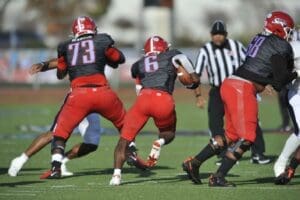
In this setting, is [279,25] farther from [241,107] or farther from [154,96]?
[154,96]

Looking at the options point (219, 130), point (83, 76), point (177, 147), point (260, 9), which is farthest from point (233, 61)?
point (260, 9)

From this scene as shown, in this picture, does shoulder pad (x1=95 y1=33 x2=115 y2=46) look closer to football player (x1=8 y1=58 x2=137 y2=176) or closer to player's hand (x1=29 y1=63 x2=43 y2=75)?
football player (x1=8 y1=58 x2=137 y2=176)

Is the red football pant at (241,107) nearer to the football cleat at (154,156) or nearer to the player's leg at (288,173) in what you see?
the player's leg at (288,173)

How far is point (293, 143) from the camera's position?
10.3 meters

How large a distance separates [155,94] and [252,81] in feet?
3.86

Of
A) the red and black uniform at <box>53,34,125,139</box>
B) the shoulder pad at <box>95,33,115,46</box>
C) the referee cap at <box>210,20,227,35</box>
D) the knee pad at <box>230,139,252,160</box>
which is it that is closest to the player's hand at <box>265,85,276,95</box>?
the knee pad at <box>230,139,252,160</box>

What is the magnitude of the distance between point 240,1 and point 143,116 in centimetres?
4536

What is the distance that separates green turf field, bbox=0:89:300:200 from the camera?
31.2 ft

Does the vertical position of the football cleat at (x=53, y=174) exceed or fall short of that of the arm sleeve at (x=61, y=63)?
it falls short

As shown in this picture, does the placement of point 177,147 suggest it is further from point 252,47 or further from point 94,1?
point 94,1

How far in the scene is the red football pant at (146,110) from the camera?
10523mm

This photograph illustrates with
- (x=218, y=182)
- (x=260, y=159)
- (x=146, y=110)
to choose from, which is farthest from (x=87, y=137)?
(x=260, y=159)

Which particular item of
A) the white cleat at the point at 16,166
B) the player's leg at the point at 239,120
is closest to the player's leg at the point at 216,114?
the player's leg at the point at 239,120

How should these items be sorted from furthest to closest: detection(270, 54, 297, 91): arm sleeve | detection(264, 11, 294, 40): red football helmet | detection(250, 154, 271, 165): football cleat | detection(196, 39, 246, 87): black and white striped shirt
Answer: detection(196, 39, 246, 87): black and white striped shirt → detection(250, 154, 271, 165): football cleat → detection(264, 11, 294, 40): red football helmet → detection(270, 54, 297, 91): arm sleeve
